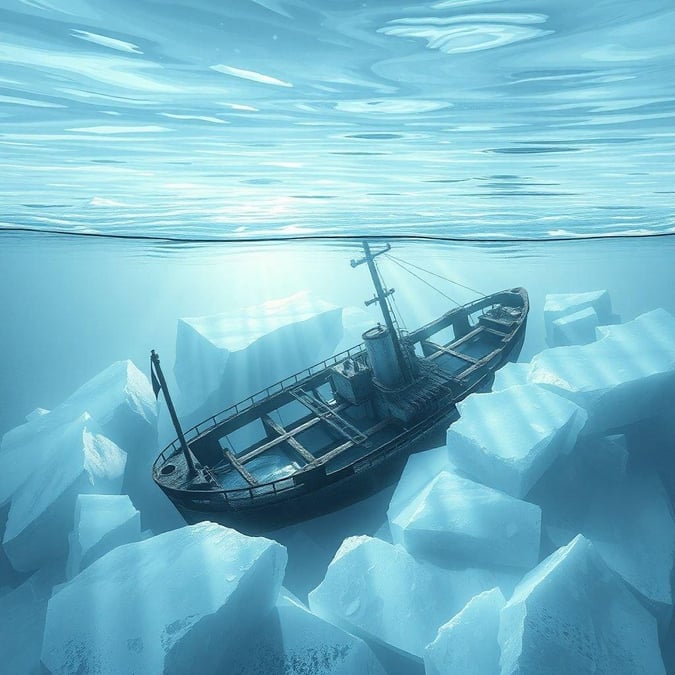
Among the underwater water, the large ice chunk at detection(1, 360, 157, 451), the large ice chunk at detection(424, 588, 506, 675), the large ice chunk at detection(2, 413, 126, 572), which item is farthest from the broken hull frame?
the large ice chunk at detection(424, 588, 506, 675)

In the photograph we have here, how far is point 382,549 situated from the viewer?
6.49 metres

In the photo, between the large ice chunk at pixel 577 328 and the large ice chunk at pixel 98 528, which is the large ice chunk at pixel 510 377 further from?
the large ice chunk at pixel 98 528

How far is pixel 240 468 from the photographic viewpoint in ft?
32.8

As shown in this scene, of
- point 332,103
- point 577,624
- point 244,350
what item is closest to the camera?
point 332,103

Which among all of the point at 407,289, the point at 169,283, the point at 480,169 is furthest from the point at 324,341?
the point at 169,283

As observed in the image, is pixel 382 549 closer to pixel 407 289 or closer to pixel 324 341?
pixel 324 341

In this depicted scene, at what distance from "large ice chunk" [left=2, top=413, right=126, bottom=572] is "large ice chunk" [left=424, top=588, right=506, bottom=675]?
901 cm

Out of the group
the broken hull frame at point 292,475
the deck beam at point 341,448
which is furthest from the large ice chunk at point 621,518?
the deck beam at point 341,448

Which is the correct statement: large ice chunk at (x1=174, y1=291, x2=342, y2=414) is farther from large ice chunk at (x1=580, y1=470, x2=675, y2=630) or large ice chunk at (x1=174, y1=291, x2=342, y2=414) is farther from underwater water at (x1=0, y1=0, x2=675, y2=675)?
large ice chunk at (x1=580, y1=470, x2=675, y2=630)

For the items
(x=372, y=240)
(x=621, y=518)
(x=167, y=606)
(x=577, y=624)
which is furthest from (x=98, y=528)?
(x=621, y=518)

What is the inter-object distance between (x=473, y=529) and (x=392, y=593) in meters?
1.70

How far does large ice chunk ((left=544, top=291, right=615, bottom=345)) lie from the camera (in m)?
17.0

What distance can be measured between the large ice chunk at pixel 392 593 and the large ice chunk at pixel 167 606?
102cm

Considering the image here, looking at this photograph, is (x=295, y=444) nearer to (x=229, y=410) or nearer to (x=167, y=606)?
(x=167, y=606)
